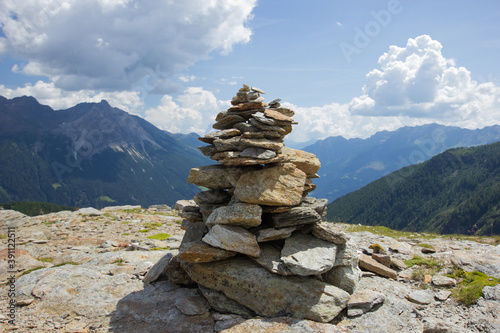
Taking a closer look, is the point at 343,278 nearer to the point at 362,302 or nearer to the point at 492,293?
the point at 362,302

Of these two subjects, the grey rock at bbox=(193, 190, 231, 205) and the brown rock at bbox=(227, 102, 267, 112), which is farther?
the grey rock at bbox=(193, 190, 231, 205)

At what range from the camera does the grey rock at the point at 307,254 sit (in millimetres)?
13414

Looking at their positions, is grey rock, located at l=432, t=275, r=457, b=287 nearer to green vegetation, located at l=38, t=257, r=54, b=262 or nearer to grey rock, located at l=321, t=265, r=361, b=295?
grey rock, located at l=321, t=265, r=361, b=295

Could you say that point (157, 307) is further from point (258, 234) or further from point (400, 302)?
point (400, 302)

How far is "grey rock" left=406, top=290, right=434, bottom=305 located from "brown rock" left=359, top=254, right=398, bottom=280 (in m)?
2.20

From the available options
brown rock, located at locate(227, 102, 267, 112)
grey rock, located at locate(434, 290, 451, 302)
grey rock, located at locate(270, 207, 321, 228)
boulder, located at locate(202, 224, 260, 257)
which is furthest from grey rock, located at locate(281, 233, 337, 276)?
brown rock, located at locate(227, 102, 267, 112)

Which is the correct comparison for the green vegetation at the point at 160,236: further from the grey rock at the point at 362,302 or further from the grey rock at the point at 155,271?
the grey rock at the point at 362,302

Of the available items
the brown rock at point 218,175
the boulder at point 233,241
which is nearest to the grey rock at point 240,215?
the boulder at point 233,241

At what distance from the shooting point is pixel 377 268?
17.6m

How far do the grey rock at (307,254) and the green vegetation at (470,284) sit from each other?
21.6ft

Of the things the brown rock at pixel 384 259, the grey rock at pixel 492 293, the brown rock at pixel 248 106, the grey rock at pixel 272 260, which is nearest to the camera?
the grey rock at pixel 492 293

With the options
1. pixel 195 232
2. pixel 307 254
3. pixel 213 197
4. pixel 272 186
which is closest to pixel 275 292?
pixel 307 254

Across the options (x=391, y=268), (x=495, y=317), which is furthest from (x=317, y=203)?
(x=495, y=317)

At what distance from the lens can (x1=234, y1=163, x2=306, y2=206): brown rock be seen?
14734 millimetres
